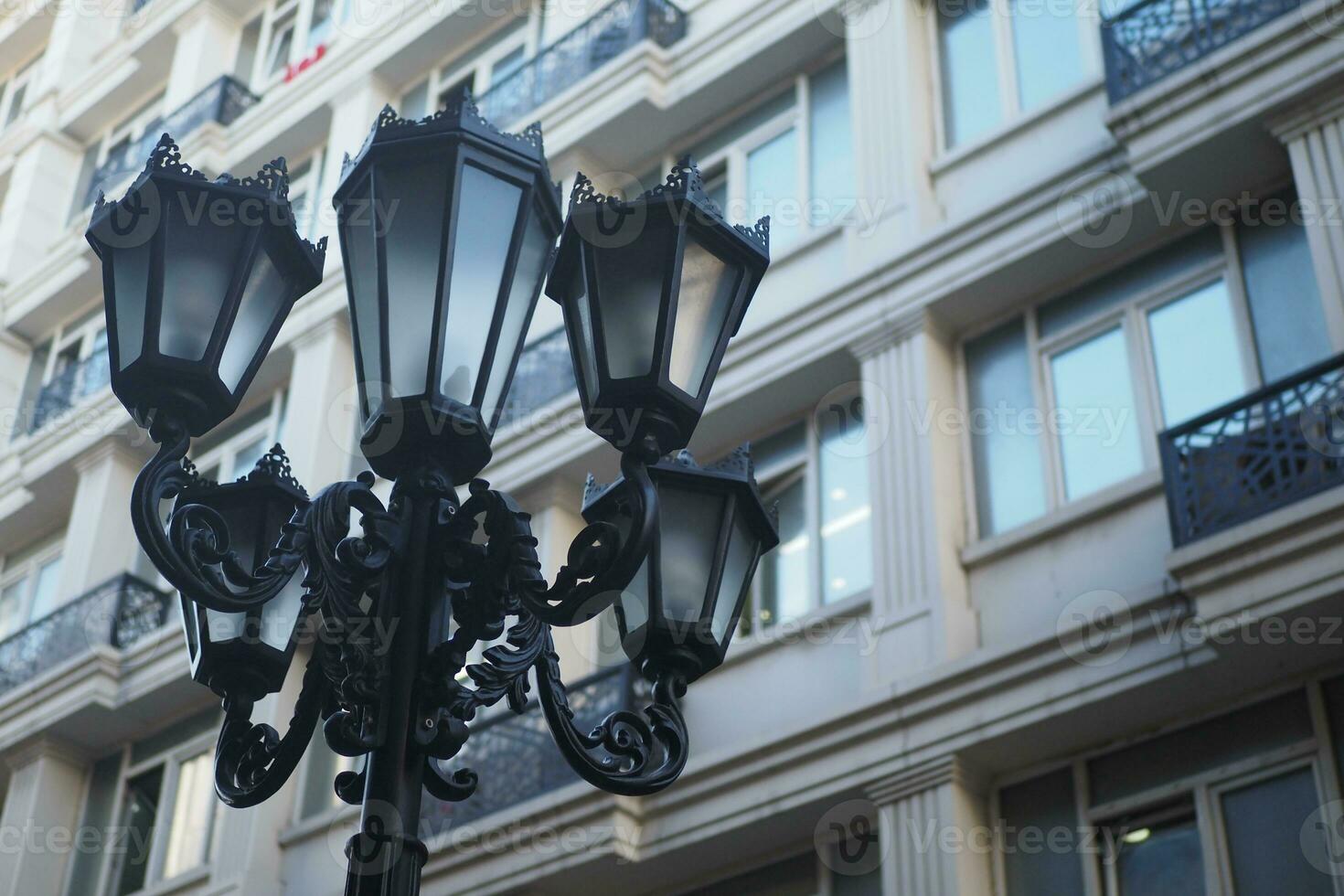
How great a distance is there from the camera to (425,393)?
3.88 meters

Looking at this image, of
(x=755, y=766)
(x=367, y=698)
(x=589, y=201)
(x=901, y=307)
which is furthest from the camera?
(x=901, y=307)

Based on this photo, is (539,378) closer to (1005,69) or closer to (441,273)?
(1005,69)

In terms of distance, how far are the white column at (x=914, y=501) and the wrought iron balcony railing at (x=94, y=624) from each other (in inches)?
309

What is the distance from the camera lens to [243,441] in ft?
54.6

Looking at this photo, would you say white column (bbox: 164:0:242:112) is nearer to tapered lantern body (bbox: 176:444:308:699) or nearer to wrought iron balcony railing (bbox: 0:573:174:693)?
wrought iron balcony railing (bbox: 0:573:174:693)

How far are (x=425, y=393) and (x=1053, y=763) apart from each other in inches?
246

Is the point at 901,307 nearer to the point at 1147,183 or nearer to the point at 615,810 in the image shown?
the point at 1147,183

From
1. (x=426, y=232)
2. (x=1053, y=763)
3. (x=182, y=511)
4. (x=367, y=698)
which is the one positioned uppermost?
(x=1053, y=763)

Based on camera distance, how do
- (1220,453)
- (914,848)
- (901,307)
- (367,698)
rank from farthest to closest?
1. (901,307)
2. (914,848)
3. (1220,453)
4. (367,698)

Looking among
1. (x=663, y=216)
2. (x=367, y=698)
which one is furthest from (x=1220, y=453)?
(x=367, y=698)

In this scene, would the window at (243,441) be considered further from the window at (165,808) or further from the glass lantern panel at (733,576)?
the glass lantern panel at (733,576)

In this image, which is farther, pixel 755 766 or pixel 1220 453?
pixel 755 766

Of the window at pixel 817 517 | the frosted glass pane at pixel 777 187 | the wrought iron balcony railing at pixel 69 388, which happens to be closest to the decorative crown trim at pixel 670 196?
the window at pixel 817 517

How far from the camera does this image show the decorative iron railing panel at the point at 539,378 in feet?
43.6
